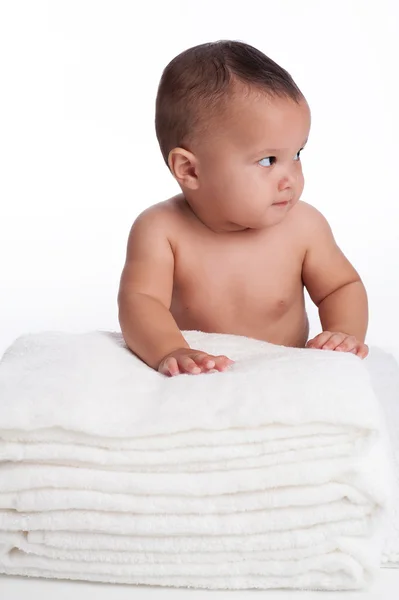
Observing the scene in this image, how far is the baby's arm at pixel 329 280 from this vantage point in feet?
5.54

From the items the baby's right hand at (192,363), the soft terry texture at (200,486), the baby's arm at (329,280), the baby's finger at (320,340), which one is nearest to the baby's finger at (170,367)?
the baby's right hand at (192,363)

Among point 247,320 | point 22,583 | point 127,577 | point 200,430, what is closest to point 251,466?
point 200,430

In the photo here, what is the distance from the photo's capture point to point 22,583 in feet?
4.12

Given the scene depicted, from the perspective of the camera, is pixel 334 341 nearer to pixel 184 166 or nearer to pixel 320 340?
pixel 320 340

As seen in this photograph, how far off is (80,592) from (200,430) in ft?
0.79

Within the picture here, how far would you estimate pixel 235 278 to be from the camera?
5.63ft

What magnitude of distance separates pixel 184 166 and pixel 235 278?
8.5 inches

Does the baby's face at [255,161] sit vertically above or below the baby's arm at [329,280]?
above

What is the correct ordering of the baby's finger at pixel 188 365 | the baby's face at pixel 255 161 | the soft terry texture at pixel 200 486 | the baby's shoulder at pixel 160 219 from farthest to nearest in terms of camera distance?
the baby's shoulder at pixel 160 219, the baby's face at pixel 255 161, the baby's finger at pixel 188 365, the soft terry texture at pixel 200 486

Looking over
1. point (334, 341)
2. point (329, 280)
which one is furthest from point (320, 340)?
point (329, 280)

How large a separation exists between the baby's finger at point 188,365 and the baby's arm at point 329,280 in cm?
35

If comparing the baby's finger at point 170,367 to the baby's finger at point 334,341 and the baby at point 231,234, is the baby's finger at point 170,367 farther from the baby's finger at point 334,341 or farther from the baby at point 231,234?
the baby's finger at point 334,341

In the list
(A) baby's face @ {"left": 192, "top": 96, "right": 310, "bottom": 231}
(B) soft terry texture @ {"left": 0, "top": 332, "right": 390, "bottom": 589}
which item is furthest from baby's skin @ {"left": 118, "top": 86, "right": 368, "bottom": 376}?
(B) soft terry texture @ {"left": 0, "top": 332, "right": 390, "bottom": 589}

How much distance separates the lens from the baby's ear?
5.22ft
